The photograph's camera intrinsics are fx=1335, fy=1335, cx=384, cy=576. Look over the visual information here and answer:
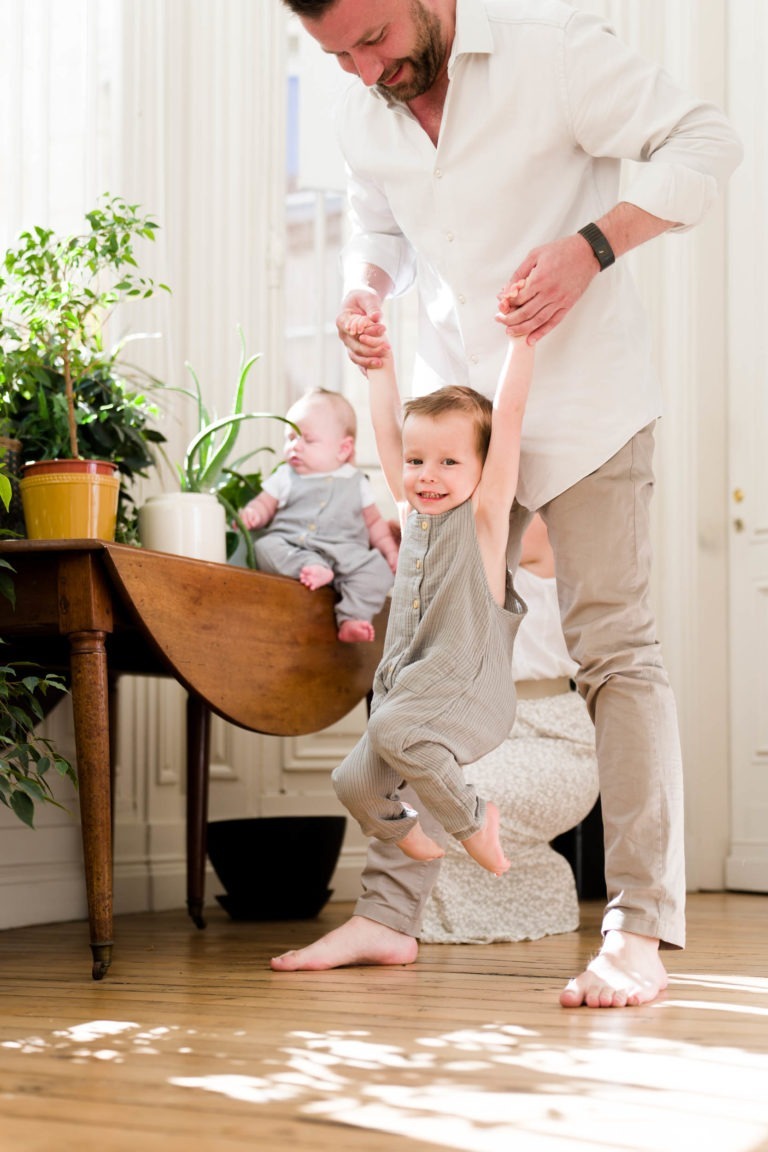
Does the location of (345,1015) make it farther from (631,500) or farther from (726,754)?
(726,754)

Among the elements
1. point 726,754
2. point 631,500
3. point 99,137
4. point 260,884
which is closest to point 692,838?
point 726,754

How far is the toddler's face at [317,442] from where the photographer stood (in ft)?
8.68

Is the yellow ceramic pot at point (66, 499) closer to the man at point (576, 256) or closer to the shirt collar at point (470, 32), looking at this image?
the man at point (576, 256)

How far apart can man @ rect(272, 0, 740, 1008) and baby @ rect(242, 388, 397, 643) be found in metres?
0.64

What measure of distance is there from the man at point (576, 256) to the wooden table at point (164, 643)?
1.35 ft

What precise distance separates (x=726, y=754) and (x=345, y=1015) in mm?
2206

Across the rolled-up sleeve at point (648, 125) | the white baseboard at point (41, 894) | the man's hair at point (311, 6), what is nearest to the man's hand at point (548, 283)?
the rolled-up sleeve at point (648, 125)

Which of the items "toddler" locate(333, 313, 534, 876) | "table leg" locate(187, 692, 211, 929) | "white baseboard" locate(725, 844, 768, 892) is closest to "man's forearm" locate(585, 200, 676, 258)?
"toddler" locate(333, 313, 534, 876)

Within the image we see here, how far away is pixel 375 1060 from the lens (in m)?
1.27

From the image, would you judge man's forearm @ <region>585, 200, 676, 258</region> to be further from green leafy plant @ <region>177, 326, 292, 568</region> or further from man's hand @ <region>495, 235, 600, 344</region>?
green leafy plant @ <region>177, 326, 292, 568</region>

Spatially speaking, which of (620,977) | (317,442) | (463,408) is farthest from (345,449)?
(620,977)

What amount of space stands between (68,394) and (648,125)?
1.06 metres

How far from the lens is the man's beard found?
1736 millimetres

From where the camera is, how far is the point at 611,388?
5.83 feet
